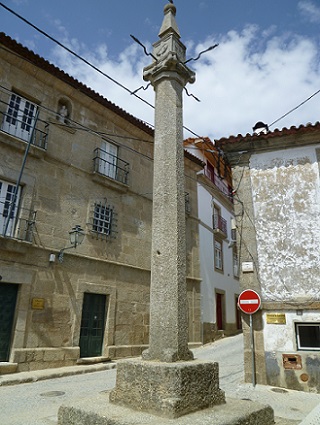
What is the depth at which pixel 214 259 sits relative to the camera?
52.7ft

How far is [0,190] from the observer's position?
28.4 feet

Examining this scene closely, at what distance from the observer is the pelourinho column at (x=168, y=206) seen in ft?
11.4

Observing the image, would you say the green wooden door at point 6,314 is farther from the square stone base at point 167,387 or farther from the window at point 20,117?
the square stone base at point 167,387

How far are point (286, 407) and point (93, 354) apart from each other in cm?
609

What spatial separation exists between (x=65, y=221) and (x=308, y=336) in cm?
676

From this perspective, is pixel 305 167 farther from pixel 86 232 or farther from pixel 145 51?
pixel 86 232

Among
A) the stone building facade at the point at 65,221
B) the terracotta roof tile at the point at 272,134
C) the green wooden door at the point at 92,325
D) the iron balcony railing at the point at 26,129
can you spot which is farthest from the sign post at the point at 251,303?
the iron balcony railing at the point at 26,129

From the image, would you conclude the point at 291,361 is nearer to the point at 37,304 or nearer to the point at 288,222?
the point at 288,222

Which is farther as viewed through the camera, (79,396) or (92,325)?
(92,325)

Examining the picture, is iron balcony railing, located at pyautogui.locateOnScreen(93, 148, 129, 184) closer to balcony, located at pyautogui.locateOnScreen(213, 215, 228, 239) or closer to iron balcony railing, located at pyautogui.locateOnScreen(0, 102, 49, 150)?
iron balcony railing, located at pyautogui.locateOnScreen(0, 102, 49, 150)

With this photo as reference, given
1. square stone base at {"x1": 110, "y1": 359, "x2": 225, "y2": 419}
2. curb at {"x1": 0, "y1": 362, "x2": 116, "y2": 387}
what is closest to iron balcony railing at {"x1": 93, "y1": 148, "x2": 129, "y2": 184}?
curb at {"x1": 0, "y1": 362, "x2": 116, "y2": 387}

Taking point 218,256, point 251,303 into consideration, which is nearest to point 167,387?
point 251,303

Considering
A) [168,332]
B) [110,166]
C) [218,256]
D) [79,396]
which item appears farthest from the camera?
[218,256]

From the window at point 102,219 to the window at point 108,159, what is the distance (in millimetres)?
1136
